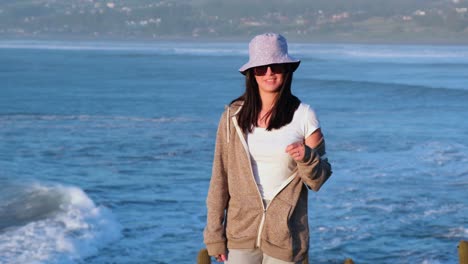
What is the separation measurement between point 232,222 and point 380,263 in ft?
23.6

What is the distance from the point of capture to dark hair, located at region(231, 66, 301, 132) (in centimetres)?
408

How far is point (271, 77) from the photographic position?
4168 mm

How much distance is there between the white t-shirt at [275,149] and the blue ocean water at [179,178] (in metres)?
7.10

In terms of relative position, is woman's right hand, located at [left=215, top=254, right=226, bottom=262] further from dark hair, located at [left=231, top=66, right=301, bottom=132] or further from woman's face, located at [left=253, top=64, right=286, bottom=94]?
woman's face, located at [left=253, top=64, right=286, bottom=94]

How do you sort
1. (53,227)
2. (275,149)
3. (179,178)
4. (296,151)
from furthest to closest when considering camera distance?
(179,178) → (53,227) → (275,149) → (296,151)

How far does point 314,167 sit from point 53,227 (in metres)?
9.31

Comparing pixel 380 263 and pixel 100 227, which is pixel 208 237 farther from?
pixel 100 227

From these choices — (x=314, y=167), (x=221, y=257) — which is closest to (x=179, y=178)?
(x=221, y=257)

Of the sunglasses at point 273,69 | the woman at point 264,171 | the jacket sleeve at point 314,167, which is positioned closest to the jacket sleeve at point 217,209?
the woman at point 264,171

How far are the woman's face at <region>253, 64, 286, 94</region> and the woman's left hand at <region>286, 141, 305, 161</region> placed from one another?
1.13 ft

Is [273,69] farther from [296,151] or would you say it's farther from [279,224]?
[279,224]

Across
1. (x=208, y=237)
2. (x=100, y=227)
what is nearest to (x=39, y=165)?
(x=100, y=227)

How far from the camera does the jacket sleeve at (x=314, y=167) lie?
3.92 meters

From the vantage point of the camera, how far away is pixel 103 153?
20109 mm
